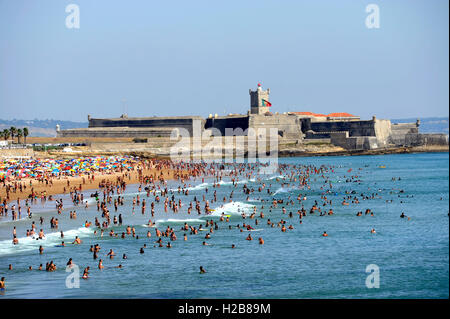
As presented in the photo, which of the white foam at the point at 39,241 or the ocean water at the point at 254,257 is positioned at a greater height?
the white foam at the point at 39,241

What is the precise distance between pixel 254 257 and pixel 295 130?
93.0m

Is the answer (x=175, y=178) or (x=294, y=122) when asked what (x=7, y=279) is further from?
(x=294, y=122)

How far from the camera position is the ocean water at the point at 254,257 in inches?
928

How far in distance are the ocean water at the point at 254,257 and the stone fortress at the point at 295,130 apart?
2768 inches

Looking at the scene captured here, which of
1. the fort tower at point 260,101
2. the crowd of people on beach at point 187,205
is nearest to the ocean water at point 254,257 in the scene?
the crowd of people on beach at point 187,205

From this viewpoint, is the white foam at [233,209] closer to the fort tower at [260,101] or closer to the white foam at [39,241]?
the white foam at [39,241]

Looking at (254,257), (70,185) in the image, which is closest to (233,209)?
(254,257)

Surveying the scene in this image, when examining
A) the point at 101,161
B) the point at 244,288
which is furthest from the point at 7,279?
the point at 101,161

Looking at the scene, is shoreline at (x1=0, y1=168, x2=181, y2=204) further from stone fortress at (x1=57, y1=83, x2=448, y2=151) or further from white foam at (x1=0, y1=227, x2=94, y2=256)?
stone fortress at (x1=57, y1=83, x2=448, y2=151)

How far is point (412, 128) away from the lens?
129m

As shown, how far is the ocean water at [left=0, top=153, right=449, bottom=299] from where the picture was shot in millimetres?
23578

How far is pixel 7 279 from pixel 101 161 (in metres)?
57.1

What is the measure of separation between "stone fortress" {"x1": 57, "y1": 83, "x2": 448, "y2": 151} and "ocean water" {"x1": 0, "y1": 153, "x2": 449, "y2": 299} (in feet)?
231

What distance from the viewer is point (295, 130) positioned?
121 m
